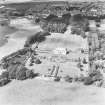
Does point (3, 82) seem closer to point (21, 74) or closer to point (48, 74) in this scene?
point (21, 74)

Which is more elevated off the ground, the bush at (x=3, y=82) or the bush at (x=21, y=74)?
the bush at (x=21, y=74)

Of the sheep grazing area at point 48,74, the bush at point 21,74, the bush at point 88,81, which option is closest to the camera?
the sheep grazing area at point 48,74

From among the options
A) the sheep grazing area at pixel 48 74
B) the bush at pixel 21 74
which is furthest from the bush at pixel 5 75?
the bush at pixel 21 74

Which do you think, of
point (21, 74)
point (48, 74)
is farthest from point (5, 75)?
point (48, 74)

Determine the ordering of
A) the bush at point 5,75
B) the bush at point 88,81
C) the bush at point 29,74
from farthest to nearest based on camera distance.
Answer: the bush at point 29,74, the bush at point 5,75, the bush at point 88,81

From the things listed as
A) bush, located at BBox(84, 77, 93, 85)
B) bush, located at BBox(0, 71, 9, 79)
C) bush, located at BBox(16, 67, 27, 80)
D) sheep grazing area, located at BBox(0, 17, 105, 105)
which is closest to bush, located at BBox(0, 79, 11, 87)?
sheep grazing area, located at BBox(0, 17, 105, 105)

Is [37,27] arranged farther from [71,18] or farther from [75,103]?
[75,103]

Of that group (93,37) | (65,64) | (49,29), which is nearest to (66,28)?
(49,29)

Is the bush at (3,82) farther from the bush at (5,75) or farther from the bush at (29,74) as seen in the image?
the bush at (29,74)
